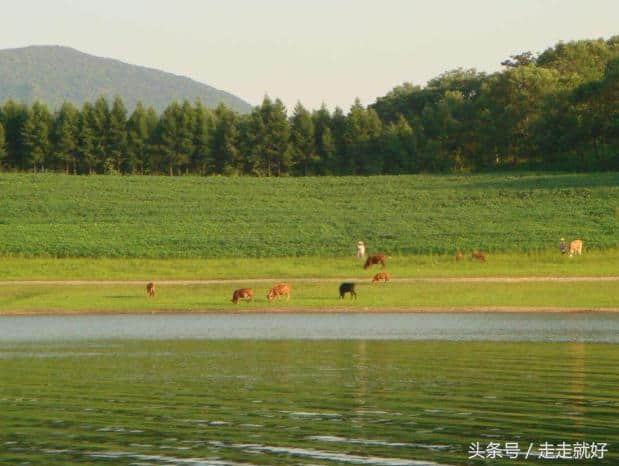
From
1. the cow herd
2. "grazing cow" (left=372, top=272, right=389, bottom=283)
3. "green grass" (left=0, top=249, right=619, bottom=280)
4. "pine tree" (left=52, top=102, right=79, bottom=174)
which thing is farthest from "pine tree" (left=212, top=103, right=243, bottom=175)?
"grazing cow" (left=372, top=272, right=389, bottom=283)

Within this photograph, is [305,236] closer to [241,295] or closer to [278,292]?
[278,292]

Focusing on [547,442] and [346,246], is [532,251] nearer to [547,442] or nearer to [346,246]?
[346,246]

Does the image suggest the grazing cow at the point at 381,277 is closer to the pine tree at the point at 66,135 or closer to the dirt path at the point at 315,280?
the dirt path at the point at 315,280

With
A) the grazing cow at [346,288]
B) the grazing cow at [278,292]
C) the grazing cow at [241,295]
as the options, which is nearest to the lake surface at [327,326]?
the grazing cow at [241,295]

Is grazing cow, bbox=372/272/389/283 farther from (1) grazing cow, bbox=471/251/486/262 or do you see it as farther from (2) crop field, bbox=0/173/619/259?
(2) crop field, bbox=0/173/619/259

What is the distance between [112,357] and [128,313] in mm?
18007

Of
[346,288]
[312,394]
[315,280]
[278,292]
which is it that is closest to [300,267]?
[315,280]

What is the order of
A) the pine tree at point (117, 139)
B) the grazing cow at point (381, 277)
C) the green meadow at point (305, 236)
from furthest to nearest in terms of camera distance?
the pine tree at point (117, 139), the grazing cow at point (381, 277), the green meadow at point (305, 236)

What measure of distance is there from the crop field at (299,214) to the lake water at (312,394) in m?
34.8

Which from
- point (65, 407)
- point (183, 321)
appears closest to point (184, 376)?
point (65, 407)

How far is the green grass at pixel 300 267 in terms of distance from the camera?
65.8 metres

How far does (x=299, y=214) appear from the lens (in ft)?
320

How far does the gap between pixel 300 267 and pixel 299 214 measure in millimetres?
27887

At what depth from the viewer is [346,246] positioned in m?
79.4
